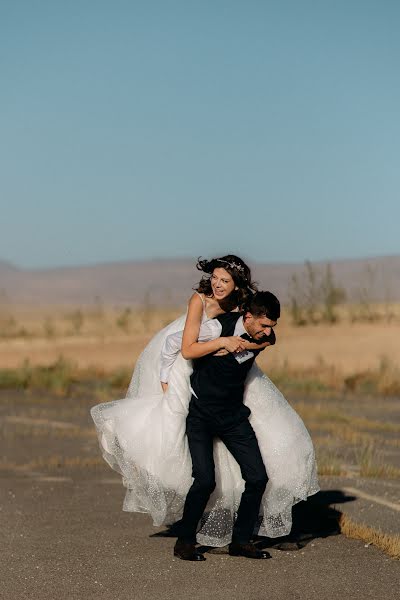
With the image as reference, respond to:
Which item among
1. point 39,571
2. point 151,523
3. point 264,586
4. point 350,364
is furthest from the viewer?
point 350,364

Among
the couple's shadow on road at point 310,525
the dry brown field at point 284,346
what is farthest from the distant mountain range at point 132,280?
the couple's shadow on road at point 310,525

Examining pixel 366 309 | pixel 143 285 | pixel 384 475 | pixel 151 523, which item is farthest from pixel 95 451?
pixel 143 285

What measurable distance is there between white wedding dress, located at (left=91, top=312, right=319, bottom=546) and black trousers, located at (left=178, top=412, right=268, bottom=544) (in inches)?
5.3

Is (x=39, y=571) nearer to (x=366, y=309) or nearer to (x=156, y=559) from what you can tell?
(x=156, y=559)

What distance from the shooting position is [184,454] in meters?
8.81

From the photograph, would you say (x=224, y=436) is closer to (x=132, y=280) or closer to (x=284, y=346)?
(x=284, y=346)

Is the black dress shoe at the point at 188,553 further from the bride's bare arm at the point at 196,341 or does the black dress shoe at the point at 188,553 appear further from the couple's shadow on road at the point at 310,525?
the bride's bare arm at the point at 196,341

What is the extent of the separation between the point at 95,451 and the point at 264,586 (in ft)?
26.4

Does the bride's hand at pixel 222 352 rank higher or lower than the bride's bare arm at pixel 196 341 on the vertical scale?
lower

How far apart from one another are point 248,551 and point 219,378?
3.76ft

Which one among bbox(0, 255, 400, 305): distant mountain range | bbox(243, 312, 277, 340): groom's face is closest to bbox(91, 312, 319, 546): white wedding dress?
bbox(243, 312, 277, 340): groom's face

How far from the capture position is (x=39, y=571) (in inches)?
337

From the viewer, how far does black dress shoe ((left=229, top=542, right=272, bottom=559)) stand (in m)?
8.78

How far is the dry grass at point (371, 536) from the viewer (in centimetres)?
904
